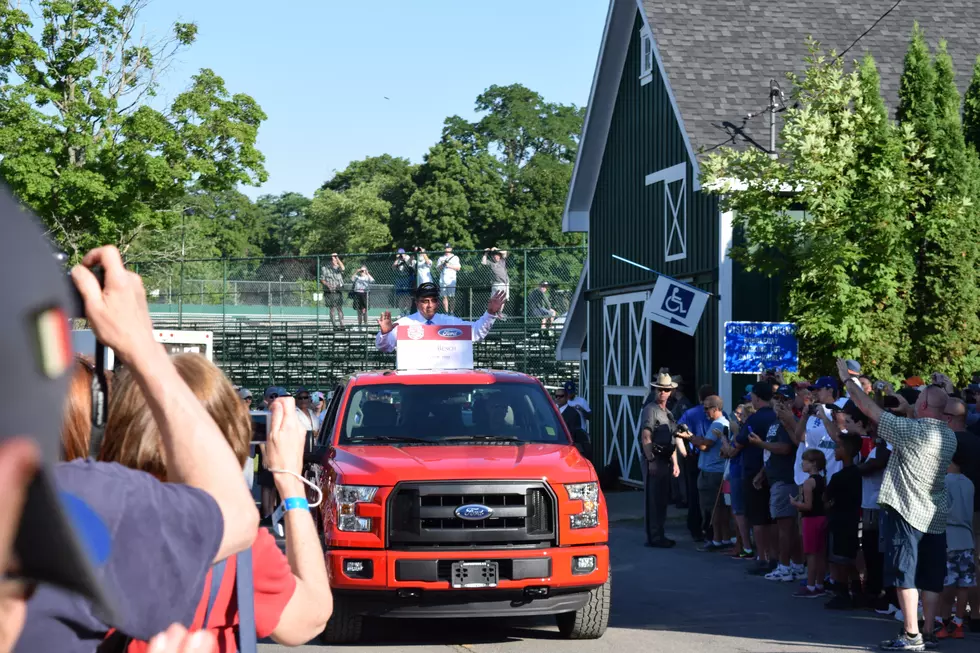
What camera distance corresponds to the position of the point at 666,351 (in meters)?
24.1

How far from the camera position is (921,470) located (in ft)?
29.1

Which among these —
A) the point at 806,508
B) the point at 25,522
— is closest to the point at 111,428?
the point at 25,522

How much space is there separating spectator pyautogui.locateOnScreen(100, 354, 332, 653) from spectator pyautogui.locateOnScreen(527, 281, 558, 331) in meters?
31.6

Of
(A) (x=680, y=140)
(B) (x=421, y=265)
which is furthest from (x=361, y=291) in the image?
(A) (x=680, y=140)

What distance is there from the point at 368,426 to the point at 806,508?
387 cm

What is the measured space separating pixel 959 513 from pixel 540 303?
82.9ft

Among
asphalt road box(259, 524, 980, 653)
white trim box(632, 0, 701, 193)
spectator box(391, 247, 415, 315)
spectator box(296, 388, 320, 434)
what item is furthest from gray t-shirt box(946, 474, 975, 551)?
spectator box(391, 247, 415, 315)

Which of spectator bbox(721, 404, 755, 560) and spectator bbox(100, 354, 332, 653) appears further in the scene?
spectator bbox(721, 404, 755, 560)

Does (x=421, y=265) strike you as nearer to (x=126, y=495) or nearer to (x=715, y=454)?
(x=715, y=454)

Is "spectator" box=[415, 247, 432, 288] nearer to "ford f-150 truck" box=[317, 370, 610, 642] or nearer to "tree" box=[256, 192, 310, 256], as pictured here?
"ford f-150 truck" box=[317, 370, 610, 642]

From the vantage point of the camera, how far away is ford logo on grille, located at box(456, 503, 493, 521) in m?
9.00

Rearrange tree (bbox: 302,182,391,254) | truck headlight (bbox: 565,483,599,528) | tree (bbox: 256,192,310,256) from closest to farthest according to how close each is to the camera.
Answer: truck headlight (bbox: 565,483,599,528), tree (bbox: 302,182,391,254), tree (bbox: 256,192,310,256)

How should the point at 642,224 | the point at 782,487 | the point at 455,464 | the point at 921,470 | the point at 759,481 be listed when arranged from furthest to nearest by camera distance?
the point at 642,224, the point at 759,481, the point at 782,487, the point at 455,464, the point at 921,470

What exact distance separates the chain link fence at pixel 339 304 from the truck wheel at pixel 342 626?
898 inches
